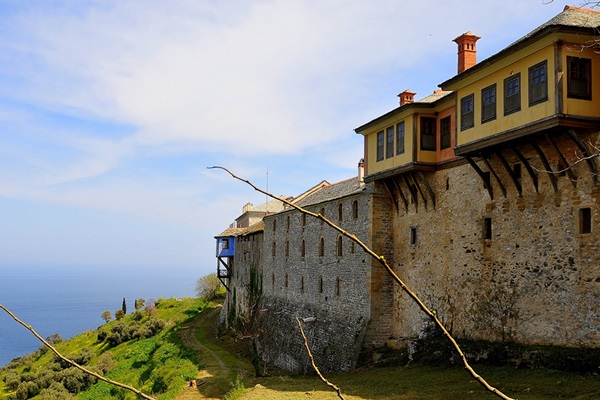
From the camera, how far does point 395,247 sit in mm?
28219

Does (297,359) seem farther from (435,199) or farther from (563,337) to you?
(563,337)

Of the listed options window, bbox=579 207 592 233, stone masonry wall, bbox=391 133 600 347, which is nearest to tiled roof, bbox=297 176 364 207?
stone masonry wall, bbox=391 133 600 347

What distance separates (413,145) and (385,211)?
4480 mm

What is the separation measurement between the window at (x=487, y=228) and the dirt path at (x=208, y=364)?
1375 cm

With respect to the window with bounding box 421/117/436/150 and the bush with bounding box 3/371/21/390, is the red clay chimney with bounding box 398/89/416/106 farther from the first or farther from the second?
the bush with bounding box 3/371/21/390

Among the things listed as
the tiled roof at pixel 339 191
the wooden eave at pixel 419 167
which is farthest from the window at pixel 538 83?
the tiled roof at pixel 339 191

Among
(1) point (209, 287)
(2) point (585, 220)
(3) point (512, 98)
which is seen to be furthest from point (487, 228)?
(1) point (209, 287)

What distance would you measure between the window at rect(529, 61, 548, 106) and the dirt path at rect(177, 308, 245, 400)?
1853 cm

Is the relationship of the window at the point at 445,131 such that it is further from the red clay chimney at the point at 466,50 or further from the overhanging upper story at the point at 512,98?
the red clay chimney at the point at 466,50

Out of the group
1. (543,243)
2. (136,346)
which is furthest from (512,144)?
(136,346)

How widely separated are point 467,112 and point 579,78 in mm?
4715

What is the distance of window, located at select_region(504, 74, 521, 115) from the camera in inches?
721

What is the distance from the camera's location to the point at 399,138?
26188 mm

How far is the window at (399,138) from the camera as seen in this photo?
2595 centimetres
